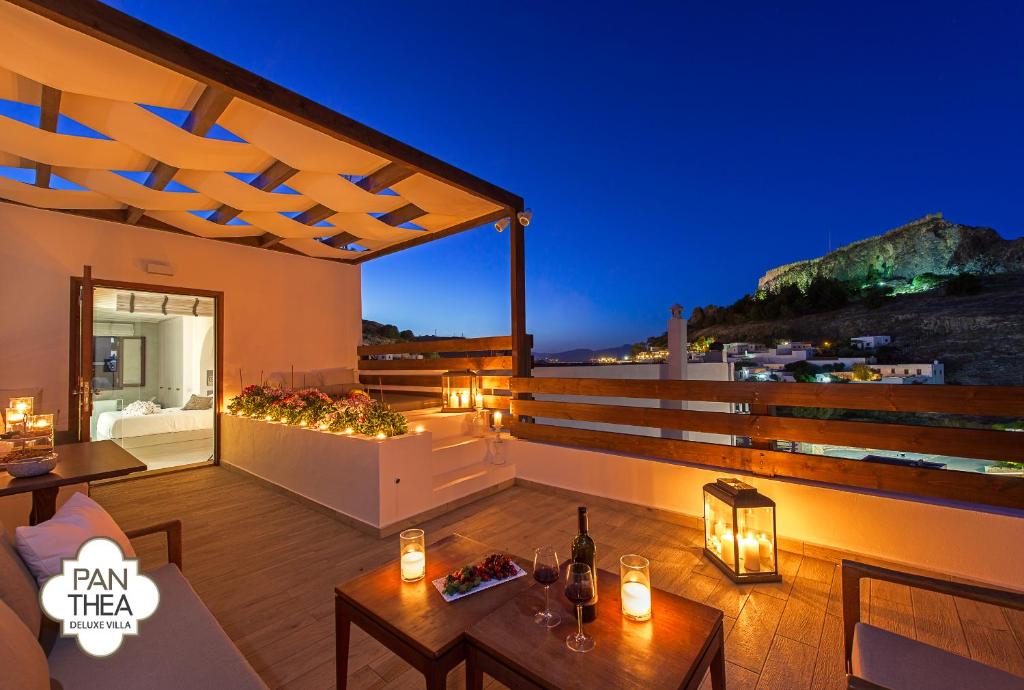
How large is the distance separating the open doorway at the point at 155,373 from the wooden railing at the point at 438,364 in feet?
7.00

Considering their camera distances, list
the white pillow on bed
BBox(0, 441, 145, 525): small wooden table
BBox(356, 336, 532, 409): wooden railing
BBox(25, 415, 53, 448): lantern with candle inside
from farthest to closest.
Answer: the white pillow on bed < BBox(356, 336, 532, 409): wooden railing < BBox(25, 415, 53, 448): lantern with candle inside < BBox(0, 441, 145, 525): small wooden table

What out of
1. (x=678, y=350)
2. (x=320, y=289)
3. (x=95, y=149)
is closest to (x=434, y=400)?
(x=320, y=289)

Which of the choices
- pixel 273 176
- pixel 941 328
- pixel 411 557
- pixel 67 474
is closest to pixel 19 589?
pixel 411 557

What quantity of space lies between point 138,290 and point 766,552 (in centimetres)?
662

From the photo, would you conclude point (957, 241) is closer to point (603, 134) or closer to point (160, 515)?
point (603, 134)

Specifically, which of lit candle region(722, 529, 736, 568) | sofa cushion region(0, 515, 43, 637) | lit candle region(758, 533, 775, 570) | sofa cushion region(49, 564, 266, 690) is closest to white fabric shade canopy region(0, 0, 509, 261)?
sofa cushion region(0, 515, 43, 637)

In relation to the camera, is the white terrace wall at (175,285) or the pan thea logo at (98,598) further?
the white terrace wall at (175,285)

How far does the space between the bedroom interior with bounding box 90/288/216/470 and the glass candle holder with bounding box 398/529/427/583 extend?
5.84 meters

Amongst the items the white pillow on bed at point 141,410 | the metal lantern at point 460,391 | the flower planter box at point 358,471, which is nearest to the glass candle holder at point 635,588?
the flower planter box at point 358,471

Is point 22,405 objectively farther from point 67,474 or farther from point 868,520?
point 868,520

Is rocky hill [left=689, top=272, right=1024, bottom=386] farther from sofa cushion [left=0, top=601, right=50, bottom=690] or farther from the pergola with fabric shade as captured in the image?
sofa cushion [left=0, top=601, right=50, bottom=690]

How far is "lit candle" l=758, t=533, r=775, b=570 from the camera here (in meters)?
2.47

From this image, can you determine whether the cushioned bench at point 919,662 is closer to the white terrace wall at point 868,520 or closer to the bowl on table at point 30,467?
the white terrace wall at point 868,520

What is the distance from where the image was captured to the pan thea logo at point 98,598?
1371 millimetres
